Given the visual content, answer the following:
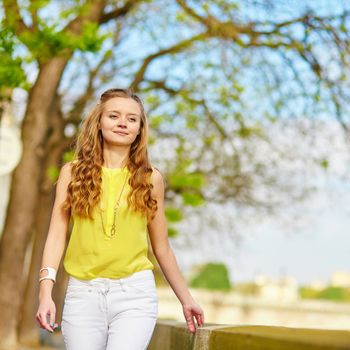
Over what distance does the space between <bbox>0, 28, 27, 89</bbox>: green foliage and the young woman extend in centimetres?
651

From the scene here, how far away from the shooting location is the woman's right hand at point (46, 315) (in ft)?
12.8

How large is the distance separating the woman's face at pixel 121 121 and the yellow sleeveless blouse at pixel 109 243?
0.17 metres

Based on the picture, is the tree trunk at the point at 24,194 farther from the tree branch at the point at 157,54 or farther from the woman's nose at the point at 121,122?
the woman's nose at the point at 121,122

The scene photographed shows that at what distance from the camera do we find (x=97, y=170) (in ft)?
13.6

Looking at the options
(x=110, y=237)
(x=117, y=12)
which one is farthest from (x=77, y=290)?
(x=117, y=12)

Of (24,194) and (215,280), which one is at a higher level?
(24,194)

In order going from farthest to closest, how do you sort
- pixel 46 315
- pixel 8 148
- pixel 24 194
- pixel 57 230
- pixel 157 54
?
pixel 157 54 < pixel 24 194 < pixel 8 148 < pixel 57 230 < pixel 46 315

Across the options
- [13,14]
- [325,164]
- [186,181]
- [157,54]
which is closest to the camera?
[13,14]

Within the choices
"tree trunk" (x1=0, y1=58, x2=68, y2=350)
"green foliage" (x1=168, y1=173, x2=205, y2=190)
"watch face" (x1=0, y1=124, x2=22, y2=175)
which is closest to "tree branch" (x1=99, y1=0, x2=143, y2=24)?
"tree trunk" (x1=0, y1=58, x2=68, y2=350)

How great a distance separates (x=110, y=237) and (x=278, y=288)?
11243 cm

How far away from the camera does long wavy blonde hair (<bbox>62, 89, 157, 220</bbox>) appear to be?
160 inches

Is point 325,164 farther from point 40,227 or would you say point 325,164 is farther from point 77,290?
point 77,290

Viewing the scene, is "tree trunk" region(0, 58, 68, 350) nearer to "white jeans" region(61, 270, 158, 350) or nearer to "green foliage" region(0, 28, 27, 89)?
"green foliage" region(0, 28, 27, 89)

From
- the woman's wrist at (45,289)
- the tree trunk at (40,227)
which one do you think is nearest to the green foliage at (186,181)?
the tree trunk at (40,227)
